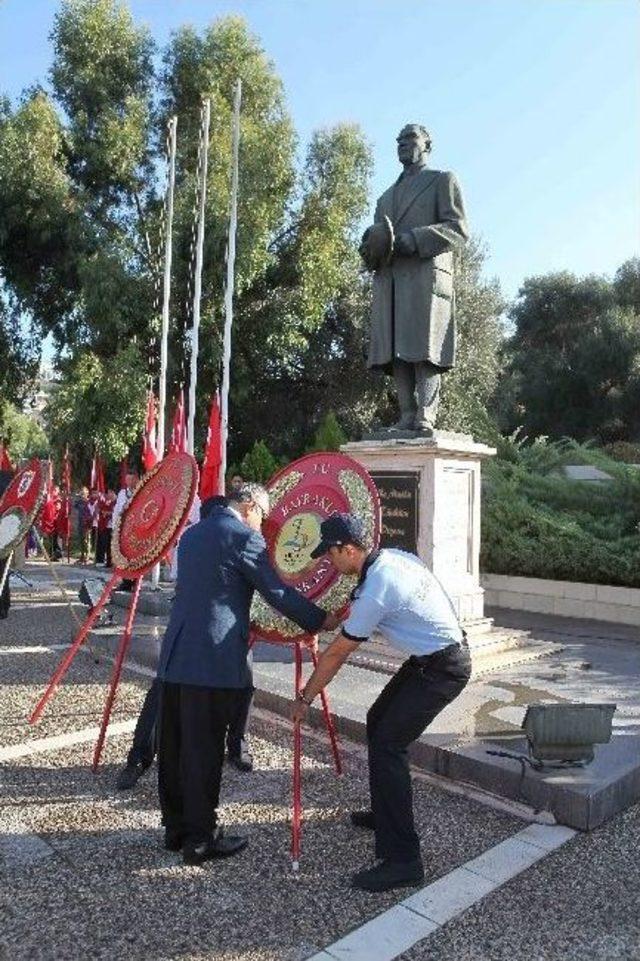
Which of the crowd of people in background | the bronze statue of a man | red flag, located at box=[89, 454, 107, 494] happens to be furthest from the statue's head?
red flag, located at box=[89, 454, 107, 494]

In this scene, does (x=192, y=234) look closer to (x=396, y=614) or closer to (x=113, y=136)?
(x=113, y=136)

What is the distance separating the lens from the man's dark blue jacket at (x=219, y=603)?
A: 11.8 ft

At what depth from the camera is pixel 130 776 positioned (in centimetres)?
453

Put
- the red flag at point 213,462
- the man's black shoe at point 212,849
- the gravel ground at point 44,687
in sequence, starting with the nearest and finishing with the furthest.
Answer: the man's black shoe at point 212,849, the gravel ground at point 44,687, the red flag at point 213,462

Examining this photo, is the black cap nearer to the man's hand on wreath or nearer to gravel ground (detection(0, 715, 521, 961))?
the man's hand on wreath

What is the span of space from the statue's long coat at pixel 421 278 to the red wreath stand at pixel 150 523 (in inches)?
121

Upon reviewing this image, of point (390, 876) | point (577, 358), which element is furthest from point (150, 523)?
point (577, 358)

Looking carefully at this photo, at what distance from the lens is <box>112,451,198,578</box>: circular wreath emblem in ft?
15.0

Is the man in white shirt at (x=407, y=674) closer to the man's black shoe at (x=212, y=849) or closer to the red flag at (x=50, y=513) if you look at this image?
the man's black shoe at (x=212, y=849)

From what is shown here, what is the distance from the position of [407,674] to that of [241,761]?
167 centimetres

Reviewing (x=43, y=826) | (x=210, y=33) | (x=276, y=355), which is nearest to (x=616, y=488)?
(x=43, y=826)

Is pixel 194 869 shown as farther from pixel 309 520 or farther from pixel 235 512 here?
pixel 309 520

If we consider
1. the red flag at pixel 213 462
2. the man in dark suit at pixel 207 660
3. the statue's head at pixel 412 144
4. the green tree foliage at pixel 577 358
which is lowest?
the man in dark suit at pixel 207 660

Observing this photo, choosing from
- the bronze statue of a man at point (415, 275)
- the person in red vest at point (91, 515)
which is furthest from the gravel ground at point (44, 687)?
the person in red vest at point (91, 515)
